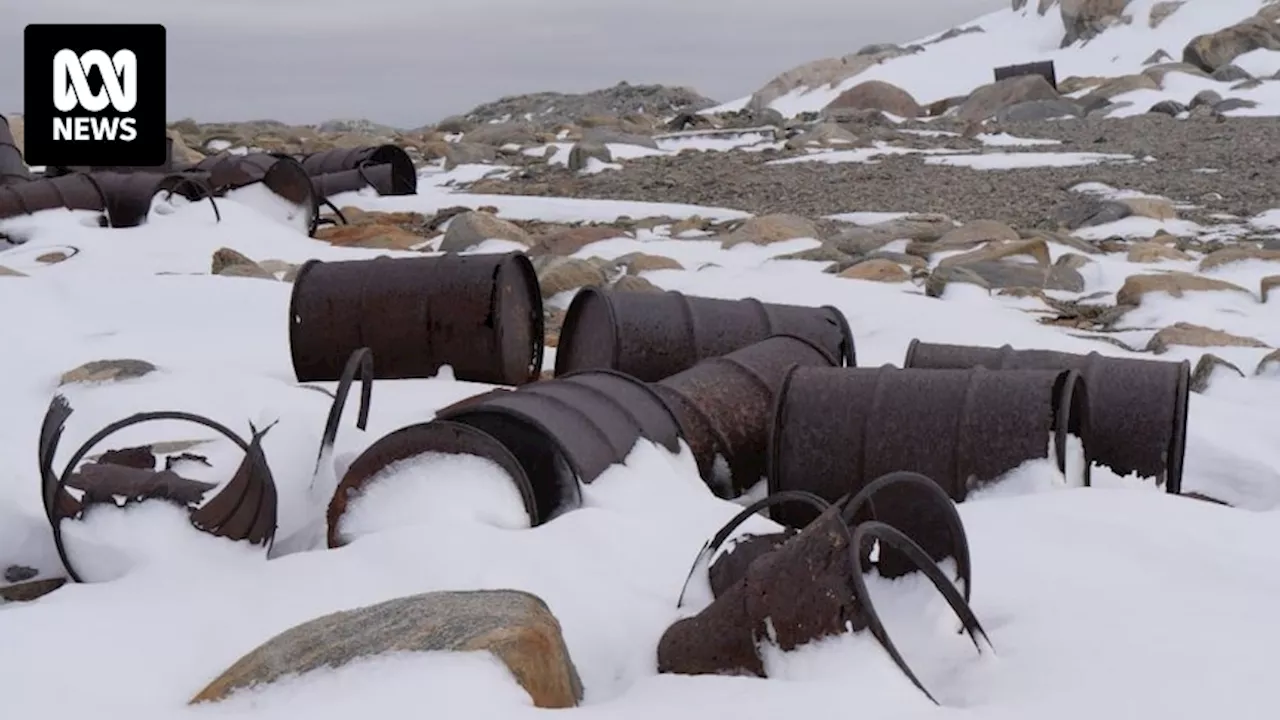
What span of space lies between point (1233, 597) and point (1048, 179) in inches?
418

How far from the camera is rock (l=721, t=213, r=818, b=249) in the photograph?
9.38m

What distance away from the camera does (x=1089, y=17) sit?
41656 mm

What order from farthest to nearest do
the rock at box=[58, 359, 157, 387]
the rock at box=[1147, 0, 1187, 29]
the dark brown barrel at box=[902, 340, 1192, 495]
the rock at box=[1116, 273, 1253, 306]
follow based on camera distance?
the rock at box=[1147, 0, 1187, 29]
the rock at box=[1116, 273, 1253, 306]
the rock at box=[58, 359, 157, 387]
the dark brown barrel at box=[902, 340, 1192, 495]

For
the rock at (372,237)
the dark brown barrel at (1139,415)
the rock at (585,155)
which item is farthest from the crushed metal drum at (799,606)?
the rock at (585,155)

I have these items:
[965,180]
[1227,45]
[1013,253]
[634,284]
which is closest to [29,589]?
[634,284]

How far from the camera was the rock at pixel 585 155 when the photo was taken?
1588 centimetres

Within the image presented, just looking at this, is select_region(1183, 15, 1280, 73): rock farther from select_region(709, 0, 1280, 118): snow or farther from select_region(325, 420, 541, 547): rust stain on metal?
select_region(325, 420, 541, 547): rust stain on metal

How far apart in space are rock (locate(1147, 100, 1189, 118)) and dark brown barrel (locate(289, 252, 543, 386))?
1746 cm

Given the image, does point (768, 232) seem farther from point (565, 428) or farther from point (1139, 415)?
point (565, 428)

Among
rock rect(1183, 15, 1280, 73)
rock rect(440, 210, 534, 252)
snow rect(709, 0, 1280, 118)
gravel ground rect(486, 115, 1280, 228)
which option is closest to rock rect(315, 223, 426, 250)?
rock rect(440, 210, 534, 252)

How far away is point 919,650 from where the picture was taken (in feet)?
9.11

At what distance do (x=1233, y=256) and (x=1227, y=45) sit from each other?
24.2m

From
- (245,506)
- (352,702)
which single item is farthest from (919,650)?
(245,506)

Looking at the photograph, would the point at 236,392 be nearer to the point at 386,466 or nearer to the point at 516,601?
the point at 386,466
